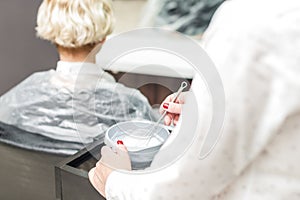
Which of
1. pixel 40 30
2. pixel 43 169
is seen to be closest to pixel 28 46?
pixel 40 30

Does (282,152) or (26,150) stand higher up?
(282,152)

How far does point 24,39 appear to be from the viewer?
2.06 meters

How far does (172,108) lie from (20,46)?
1476 millimetres

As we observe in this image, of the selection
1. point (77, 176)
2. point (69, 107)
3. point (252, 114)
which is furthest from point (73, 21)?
point (252, 114)

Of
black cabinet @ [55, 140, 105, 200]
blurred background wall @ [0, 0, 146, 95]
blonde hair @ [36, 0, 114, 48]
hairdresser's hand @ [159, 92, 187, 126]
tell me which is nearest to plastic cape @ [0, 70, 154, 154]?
blonde hair @ [36, 0, 114, 48]

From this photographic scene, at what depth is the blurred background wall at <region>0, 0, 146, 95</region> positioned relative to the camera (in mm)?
1974

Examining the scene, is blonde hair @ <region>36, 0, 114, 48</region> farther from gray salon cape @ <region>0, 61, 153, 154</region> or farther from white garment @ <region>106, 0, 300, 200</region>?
white garment @ <region>106, 0, 300, 200</region>

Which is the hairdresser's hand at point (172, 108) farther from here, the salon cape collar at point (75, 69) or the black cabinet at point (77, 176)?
the salon cape collar at point (75, 69)

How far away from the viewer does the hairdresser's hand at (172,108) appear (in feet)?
2.40

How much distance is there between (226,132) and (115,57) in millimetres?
506

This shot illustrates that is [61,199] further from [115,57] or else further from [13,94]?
[13,94]

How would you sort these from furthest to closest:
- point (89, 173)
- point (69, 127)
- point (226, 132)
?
1. point (69, 127)
2. point (89, 173)
3. point (226, 132)

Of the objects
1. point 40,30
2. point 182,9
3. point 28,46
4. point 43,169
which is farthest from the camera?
point 28,46

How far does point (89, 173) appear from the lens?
749 millimetres
